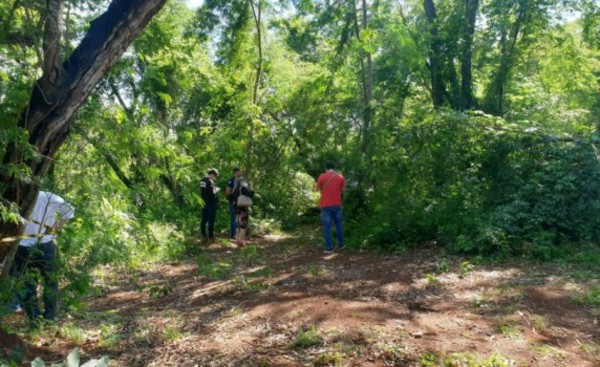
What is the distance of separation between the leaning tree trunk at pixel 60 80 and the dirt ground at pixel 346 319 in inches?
48.8

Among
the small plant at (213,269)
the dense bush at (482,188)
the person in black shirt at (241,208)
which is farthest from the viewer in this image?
the person in black shirt at (241,208)

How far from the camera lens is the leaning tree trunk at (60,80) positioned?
4.11 meters

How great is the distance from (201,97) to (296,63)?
17.9 feet

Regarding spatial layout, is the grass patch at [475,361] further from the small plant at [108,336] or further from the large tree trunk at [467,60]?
the large tree trunk at [467,60]

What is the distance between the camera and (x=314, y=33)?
13742mm

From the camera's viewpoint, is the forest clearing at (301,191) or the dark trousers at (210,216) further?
the dark trousers at (210,216)

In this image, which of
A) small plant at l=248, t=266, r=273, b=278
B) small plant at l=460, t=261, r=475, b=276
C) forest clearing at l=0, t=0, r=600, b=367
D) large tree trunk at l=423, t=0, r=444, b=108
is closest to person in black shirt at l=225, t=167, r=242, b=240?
forest clearing at l=0, t=0, r=600, b=367

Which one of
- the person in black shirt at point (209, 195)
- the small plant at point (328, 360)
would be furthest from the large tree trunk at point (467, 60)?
the small plant at point (328, 360)

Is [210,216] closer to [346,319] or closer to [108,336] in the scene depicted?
[108,336]

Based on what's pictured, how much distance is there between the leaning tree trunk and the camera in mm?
4109

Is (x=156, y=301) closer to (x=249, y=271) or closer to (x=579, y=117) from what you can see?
(x=249, y=271)

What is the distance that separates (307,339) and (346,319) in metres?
0.61

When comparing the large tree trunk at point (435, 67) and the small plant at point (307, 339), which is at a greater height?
the large tree trunk at point (435, 67)

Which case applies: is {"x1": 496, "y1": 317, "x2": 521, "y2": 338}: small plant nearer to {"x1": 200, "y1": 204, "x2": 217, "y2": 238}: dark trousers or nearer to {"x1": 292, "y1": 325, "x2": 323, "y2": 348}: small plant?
{"x1": 292, "y1": 325, "x2": 323, "y2": 348}: small plant
